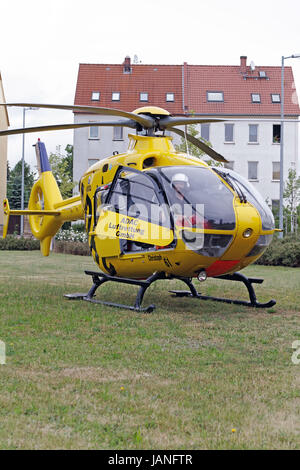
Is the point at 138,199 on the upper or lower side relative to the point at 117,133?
lower

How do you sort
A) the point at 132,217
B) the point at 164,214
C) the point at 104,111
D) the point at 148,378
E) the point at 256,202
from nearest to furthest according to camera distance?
the point at 148,378 < the point at 164,214 < the point at 256,202 < the point at 104,111 < the point at 132,217

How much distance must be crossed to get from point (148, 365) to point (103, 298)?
194 inches

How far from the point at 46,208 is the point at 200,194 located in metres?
5.22

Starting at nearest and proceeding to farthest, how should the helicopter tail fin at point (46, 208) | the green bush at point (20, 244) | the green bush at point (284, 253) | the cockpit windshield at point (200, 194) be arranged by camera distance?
the cockpit windshield at point (200, 194) → the helicopter tail fin at point (46, 208) → the green bush at point (284, 253) → the green bush at point (20, 244)

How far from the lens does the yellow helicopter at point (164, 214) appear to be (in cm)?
763

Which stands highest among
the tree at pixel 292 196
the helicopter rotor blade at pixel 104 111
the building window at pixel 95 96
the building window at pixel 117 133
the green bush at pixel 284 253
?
the building window at pixel 95 96

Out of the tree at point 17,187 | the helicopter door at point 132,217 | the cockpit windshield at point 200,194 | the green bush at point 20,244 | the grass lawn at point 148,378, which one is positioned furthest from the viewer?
the tree at point 17,187

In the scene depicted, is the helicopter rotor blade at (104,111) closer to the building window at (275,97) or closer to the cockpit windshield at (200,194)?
the cockpit windshield at (200,194)

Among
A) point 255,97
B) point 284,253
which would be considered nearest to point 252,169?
point 255,97

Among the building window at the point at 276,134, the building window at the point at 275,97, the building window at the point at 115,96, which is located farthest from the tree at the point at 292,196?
the building window at the point at 115,96

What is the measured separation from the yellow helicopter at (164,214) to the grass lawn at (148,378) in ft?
2.62

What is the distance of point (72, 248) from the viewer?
26.2 m

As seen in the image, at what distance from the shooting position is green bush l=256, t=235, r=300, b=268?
19438 millimetres

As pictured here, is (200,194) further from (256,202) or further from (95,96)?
(95,96)
